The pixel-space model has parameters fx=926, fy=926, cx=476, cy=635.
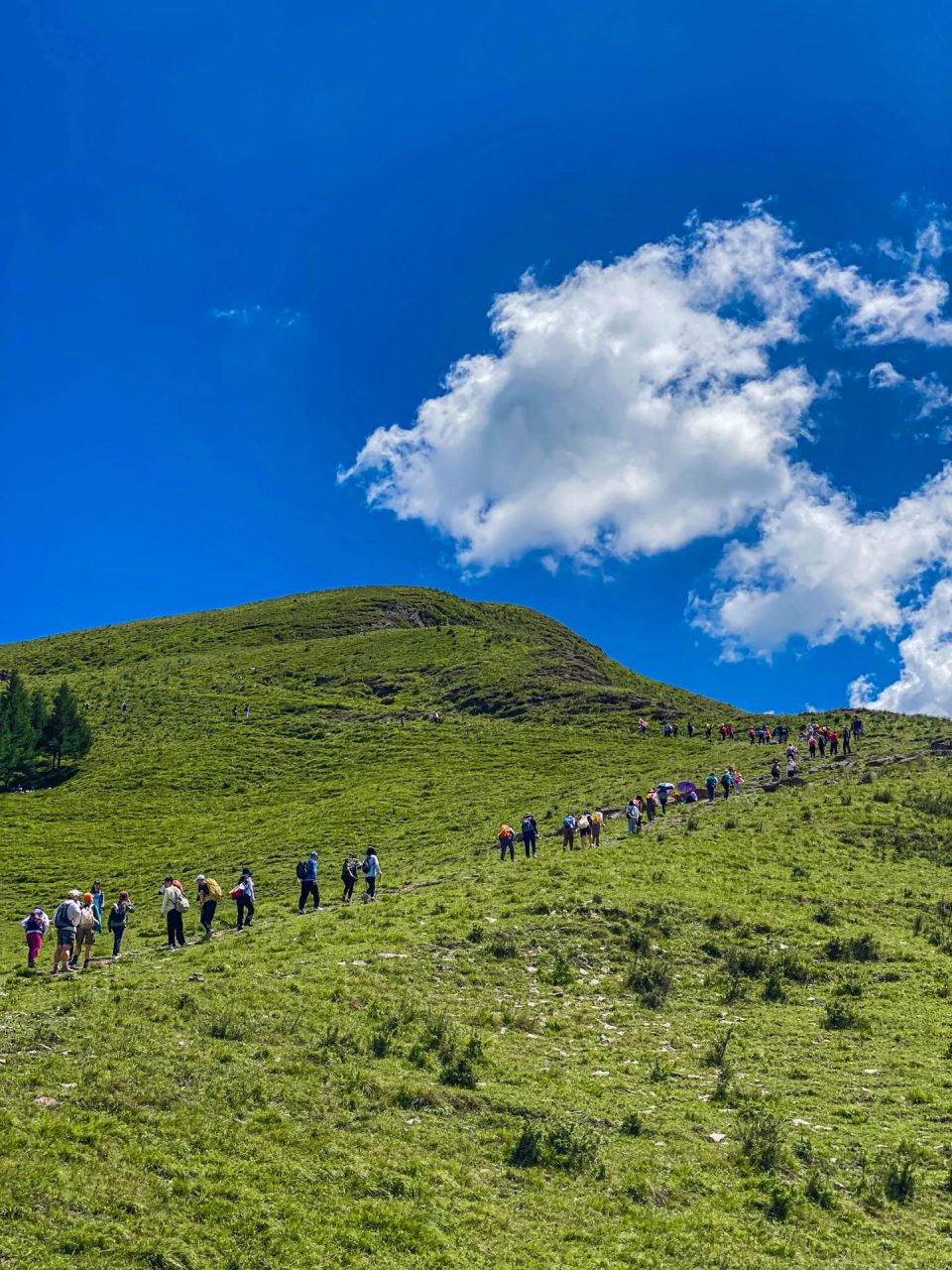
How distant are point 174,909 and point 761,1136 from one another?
713 inches

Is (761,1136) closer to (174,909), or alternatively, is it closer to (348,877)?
(174,909)

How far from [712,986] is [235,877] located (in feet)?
85.4

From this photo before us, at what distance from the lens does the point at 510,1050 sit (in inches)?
725

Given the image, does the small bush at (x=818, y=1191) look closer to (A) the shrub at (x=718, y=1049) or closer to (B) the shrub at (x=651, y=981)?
(A) the shrub at (x=718, y=1049)

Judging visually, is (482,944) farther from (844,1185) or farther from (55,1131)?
(55,1131)

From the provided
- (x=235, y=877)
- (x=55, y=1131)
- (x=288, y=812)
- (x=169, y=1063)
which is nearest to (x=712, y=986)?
(x=169, y=1063)

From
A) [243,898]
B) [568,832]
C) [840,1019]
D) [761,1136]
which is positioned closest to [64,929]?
[243,898]

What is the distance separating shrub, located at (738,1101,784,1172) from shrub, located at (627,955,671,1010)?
250 inches

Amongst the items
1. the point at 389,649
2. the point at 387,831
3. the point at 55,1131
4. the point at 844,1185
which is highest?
the point at 389,649

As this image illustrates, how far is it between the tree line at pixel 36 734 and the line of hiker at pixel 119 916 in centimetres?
3607

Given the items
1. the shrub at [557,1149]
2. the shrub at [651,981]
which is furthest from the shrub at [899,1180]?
the shrub at [651,981]

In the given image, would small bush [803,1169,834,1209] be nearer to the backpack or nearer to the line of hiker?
the line of hiker

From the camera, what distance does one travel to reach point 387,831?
163ft

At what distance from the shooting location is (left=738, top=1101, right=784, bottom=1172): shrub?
1395 cm
